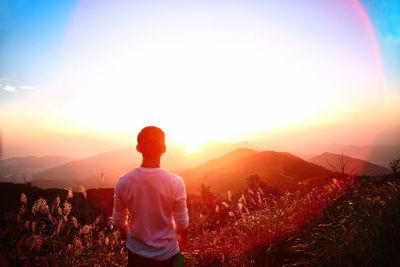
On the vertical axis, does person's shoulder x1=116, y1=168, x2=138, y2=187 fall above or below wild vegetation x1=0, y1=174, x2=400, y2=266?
above

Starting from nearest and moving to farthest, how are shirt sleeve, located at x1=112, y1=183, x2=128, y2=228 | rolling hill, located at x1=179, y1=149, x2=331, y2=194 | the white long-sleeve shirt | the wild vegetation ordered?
the white long-sleeve shirt
shirt sleeve, located at x1=112, y1=183, x2=128, y2=228
the wild vegetation
rolling hill, located at x1=179, y1=149, x2=331, y2=194

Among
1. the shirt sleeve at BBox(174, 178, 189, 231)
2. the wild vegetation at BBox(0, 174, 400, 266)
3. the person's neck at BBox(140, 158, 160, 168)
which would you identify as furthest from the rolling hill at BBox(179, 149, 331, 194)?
the person's neck at BBox(140, 158, 160, 168)

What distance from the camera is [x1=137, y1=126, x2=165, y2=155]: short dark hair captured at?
329 cm

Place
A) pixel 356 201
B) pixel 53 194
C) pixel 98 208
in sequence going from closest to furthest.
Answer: pixel 356 201, pixel 98 208, pixel 53 194

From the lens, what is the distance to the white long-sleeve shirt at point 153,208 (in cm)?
323

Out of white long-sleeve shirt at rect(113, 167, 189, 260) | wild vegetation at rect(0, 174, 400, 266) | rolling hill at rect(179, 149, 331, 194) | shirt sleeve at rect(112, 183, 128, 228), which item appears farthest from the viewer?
rolling hill at rect(179, 149, 331, 194)

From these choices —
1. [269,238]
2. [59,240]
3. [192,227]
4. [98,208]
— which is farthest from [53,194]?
[269,238]

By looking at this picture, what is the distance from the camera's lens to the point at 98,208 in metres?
19.3

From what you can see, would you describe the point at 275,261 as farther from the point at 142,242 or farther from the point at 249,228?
the point at 142,242

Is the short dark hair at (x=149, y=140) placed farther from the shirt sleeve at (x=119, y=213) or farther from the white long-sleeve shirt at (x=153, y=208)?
the shirt sleeve at (x=119, y=213)

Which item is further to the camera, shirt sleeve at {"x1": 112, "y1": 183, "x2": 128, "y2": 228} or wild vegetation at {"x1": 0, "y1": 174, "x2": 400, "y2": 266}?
wild vegetation at {"x1": 0, "y1": 174, "x2": 400, "y2": 266}

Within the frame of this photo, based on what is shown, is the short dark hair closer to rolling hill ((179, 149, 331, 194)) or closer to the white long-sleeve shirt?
the white long-sleeve shirt

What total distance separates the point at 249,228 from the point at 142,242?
445 cm

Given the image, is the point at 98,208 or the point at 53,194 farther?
the point at 53,194
